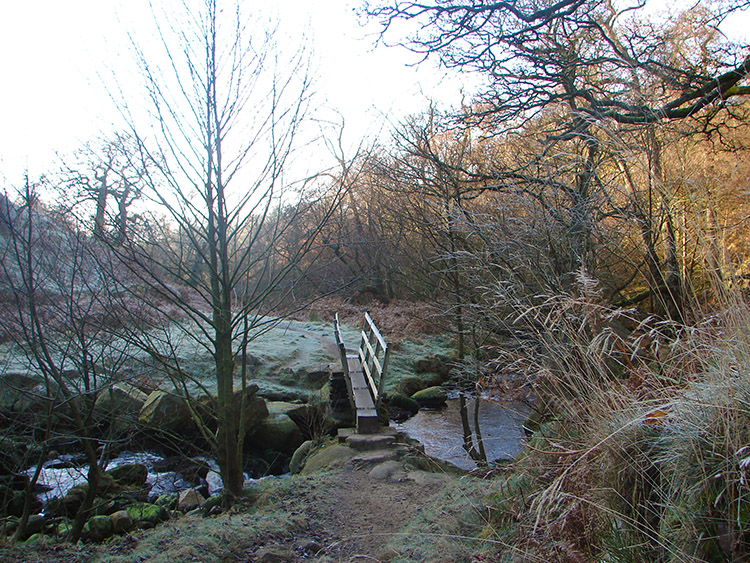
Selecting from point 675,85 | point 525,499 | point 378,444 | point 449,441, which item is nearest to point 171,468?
point 378,444

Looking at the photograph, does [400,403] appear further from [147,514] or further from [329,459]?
[147,514]

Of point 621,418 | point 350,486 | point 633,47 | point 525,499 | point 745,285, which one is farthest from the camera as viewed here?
point 633,47

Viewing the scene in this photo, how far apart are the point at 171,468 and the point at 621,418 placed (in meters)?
7.28

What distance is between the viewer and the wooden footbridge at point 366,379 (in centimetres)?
658

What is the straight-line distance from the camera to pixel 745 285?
224 centimetres

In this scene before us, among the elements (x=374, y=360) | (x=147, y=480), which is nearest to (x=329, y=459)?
(x=374, y=360)

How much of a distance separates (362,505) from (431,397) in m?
6.45

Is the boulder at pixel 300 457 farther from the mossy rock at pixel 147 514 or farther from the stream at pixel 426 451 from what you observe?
the mossy rock at pixel 147 514

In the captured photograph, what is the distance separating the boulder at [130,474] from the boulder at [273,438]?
1.63 meters

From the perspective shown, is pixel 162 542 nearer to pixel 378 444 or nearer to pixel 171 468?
pixel 378 444

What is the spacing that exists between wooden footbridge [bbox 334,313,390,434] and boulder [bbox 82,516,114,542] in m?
2.91

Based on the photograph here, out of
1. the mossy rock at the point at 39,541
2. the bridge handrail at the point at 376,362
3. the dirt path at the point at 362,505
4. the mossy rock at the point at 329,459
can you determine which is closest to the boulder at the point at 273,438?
the bridge handrail at the point at 376,362

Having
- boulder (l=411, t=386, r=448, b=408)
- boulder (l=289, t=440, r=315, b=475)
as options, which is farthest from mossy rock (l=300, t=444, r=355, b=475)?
boulder (l=411, t=386, r=448, b=408)

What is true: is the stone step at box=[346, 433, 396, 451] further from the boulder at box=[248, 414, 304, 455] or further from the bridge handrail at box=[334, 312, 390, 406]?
the boulder at box=[248, 414, 304, 455]
